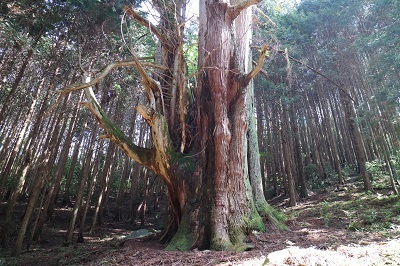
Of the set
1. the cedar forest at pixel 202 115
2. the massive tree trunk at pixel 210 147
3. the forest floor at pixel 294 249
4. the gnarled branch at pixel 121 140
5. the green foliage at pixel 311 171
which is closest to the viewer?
the forest floor at pixel 294 249

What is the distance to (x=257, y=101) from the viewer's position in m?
16.6

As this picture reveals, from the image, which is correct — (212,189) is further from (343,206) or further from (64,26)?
(64,26)

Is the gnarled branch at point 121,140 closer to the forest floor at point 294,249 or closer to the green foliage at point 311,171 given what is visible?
the forest floor at point 294,249

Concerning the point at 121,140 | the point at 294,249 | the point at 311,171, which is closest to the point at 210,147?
the point at 121,140

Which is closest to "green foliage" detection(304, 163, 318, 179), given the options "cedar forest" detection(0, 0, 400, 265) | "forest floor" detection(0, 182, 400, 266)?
"cedar forest" detection(0, 0, 400, 265)

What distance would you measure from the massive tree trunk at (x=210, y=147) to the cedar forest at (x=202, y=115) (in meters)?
0.02

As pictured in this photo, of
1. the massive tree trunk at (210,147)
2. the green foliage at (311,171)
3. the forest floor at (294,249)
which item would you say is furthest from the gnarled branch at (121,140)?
the green foliage at (311,171)

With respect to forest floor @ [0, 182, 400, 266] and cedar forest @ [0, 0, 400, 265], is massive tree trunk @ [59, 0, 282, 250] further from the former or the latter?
forest floor @ [0, 182, 400, 266]

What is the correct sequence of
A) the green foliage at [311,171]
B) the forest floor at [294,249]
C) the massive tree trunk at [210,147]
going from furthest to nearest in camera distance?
the green foliage at [311,171] < the massive tree trunk at [210,147] < the forest floor at [294,249]

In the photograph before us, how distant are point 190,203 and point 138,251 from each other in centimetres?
107

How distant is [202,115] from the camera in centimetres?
473

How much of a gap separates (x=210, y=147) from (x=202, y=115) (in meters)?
0.63

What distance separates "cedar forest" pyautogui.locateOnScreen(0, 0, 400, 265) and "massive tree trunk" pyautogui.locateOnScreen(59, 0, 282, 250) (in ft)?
0.07

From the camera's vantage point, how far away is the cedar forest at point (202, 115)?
4207 millimetres
